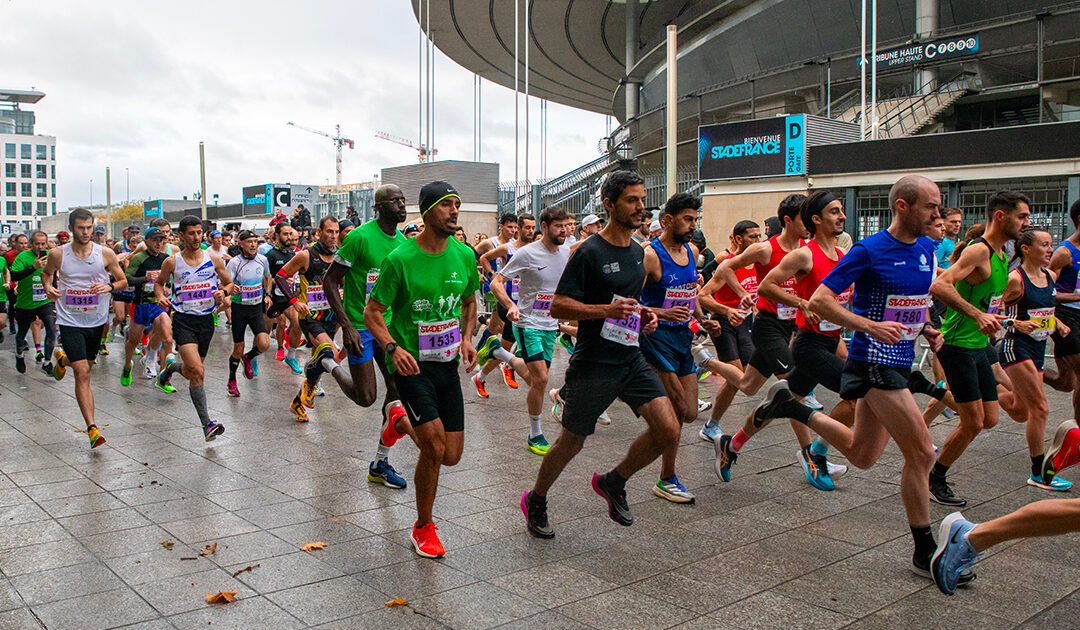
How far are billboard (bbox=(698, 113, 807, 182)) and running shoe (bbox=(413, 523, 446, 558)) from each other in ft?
62.1

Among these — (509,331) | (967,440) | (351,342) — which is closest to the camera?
(967,440)

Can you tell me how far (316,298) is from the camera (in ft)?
31.4

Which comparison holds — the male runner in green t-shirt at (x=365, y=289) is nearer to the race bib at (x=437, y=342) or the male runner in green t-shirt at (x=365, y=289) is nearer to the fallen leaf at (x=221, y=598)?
the race bib at (x=437, y=342)

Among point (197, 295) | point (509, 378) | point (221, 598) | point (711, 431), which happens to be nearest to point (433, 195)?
point (221, 598)

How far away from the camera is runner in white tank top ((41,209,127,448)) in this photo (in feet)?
25.7

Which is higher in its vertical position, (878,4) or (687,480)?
(878,4)

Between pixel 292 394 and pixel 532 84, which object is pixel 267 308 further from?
pixel 532 84

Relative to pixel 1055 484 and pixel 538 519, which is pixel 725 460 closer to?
pixel 538 519

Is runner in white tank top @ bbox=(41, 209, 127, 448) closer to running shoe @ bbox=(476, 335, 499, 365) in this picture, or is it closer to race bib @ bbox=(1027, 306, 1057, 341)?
running shoe @ bbox=(476, 335, 499, 365)

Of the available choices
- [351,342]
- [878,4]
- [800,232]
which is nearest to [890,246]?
[800,232]

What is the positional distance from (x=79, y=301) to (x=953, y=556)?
7169 millimetres

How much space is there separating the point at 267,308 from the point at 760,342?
25.3 feet

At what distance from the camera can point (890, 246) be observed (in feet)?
15.7

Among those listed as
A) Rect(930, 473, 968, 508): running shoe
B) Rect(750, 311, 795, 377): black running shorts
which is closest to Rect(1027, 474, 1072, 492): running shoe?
Rect(930, 473, 968, 508): running shoe
